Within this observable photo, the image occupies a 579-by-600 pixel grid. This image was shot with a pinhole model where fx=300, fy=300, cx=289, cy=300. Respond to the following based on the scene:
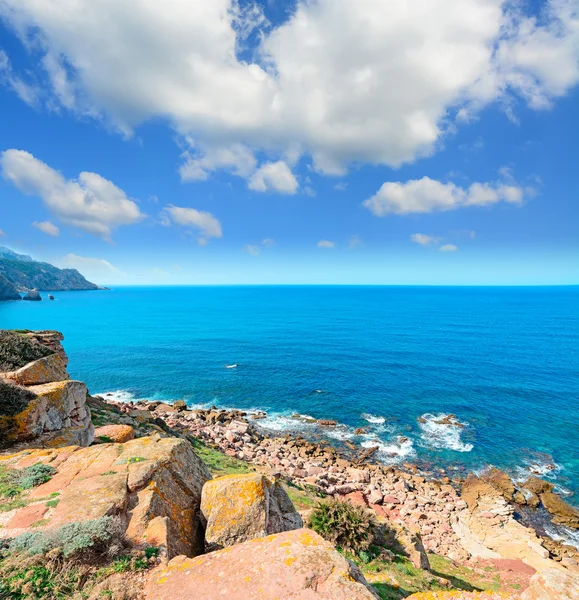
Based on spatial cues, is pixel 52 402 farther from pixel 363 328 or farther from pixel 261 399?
pixel 363 328

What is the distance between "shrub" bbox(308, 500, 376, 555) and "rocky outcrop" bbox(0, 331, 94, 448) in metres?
14.3

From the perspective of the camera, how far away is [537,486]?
32.4 metres

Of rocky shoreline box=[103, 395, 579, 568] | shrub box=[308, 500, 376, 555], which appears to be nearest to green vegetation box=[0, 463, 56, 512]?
shrub box=[308, 500, 376, 555]

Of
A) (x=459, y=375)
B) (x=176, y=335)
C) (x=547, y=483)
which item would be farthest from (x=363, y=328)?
(x=547, y=483)

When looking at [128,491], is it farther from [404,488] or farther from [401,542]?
[404,488]

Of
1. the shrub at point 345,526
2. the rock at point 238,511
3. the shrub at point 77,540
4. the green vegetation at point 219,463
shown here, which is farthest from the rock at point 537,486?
the shrub at point 77,540

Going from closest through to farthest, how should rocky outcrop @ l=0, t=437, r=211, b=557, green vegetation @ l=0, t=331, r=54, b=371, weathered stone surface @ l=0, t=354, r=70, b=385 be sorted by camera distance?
1. rocky outcrop @ l=0, t=437, r=211, b=557
2. weathered stone surface @ l=0, t=354, r=70, b=385
3. green vegetation @ l=0, t=331, r=54, b=371

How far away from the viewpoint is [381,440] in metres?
41.2

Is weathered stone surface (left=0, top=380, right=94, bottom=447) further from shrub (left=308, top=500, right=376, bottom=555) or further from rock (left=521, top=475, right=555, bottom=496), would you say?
rock (left=521, top=475, right=555, bottom=496)

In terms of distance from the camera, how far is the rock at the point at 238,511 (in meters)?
10.4

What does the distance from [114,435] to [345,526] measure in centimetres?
1516

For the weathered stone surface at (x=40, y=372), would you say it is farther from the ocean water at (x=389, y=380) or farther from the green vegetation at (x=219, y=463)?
the ocean water at (x=389, y=380)

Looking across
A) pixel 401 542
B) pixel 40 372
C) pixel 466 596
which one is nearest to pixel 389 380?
pixel 401 542

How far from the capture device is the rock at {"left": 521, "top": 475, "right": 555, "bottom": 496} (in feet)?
105
